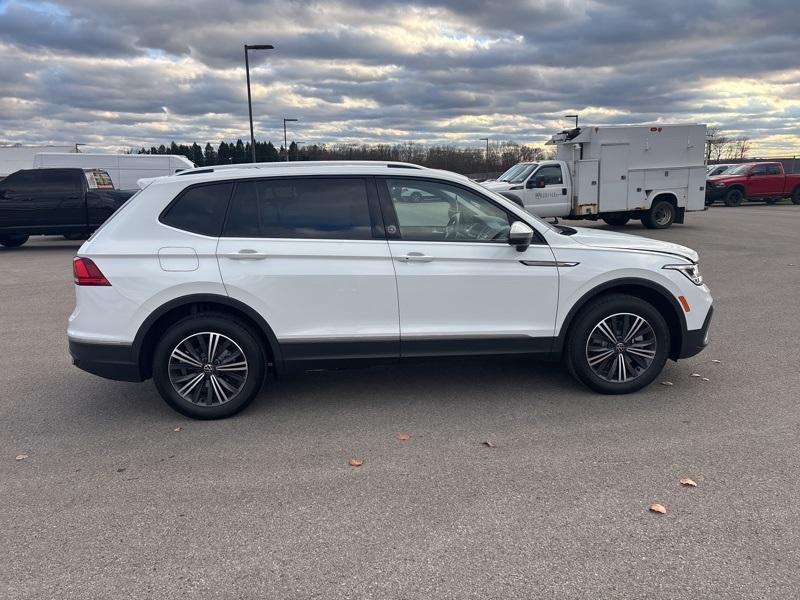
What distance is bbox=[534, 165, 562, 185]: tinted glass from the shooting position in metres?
16.7

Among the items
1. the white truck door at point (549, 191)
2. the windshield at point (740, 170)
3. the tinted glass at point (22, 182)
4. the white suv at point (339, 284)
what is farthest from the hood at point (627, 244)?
the windshield at point (740, 170)

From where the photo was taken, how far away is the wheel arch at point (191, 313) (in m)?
4.54

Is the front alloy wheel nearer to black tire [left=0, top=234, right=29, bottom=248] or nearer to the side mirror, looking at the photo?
the side mirror

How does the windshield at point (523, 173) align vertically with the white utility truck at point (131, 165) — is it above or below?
below

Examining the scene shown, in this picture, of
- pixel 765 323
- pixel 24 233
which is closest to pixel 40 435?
pixel 765 323

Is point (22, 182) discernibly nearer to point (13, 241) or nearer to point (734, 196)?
point (13, 241)

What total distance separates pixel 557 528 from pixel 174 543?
1905 millimetres

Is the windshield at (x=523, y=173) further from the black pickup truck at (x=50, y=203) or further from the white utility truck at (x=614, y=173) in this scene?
the black pickup truck at (x=50, y=203)

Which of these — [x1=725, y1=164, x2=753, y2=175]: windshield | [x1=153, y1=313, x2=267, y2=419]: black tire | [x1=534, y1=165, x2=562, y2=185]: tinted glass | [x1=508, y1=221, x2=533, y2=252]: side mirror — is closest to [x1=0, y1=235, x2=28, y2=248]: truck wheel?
[x1=534, y1=165, x2=562, y2=185]: tinted glass

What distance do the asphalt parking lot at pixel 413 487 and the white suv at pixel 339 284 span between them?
0.44 meters

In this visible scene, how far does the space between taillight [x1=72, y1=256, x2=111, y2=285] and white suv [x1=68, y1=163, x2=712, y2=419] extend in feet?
0.03

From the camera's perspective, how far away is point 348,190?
479cm

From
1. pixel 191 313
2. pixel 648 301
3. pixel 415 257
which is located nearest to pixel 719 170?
pixel 648 301

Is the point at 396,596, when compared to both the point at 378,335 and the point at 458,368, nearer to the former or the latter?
the point at 378,335
